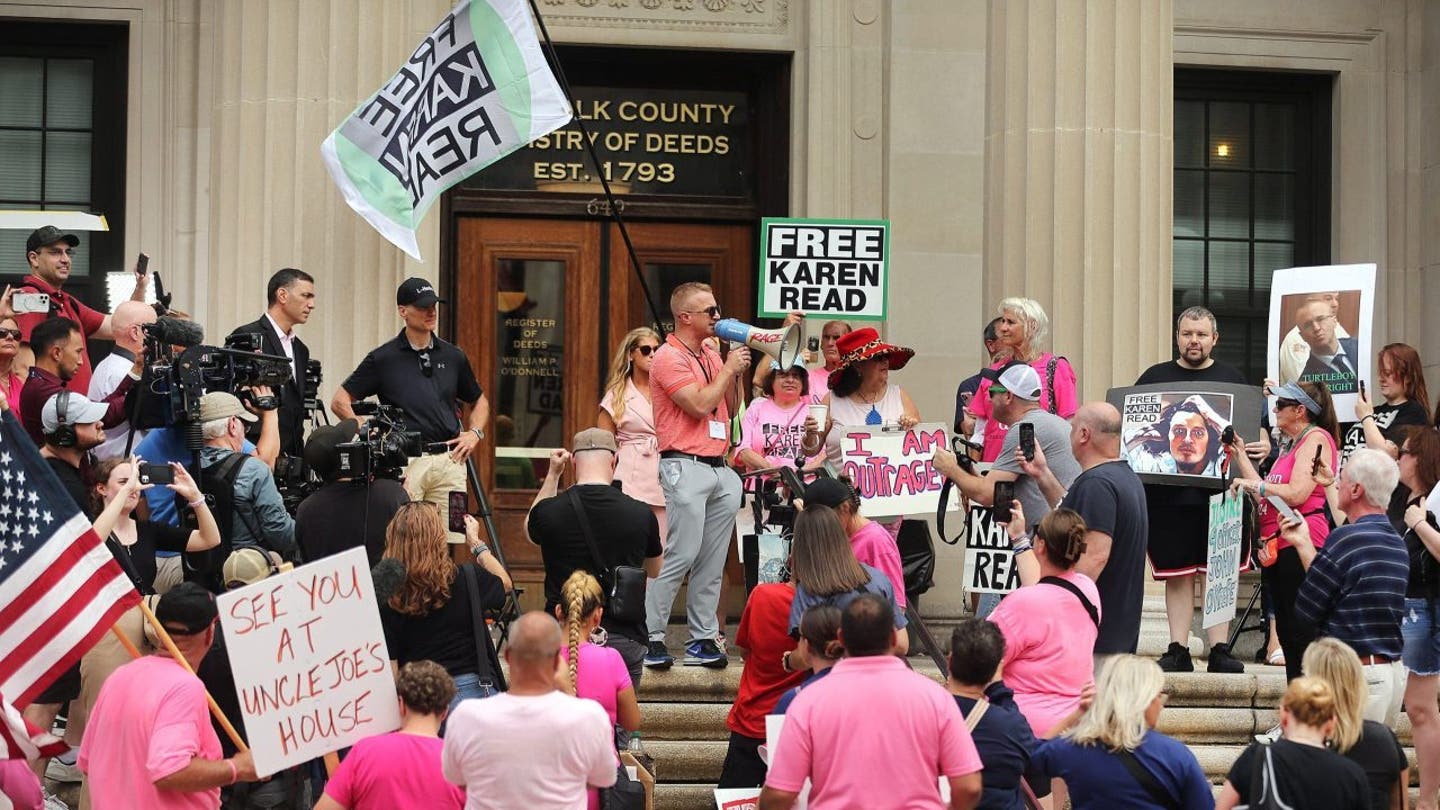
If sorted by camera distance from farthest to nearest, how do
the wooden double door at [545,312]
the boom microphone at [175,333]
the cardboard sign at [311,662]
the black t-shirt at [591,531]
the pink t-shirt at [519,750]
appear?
the wooden double door at [545,312], the boom microphone at [175,333], the black t-shirt at [591,531], the cardboard sign at [311,662], the pink t-shirt at [519,750]

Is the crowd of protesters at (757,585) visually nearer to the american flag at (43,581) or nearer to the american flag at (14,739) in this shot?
the american flag at (14,739)

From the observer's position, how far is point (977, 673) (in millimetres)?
8117

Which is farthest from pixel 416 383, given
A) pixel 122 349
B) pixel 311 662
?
pixel 311 662

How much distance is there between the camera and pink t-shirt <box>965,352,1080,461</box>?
1241 cm

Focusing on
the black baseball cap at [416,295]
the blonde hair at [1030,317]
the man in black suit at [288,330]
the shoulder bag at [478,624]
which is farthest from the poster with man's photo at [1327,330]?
the shoulder bag at [478,624]

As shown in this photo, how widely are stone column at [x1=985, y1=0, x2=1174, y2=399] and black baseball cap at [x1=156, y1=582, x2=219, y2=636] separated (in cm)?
679

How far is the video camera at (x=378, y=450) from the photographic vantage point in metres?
10.0

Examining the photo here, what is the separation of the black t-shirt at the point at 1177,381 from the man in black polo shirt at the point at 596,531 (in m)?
3.30

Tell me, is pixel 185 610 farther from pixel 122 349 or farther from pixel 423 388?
pixel 423 388

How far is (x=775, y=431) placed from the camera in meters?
12.4

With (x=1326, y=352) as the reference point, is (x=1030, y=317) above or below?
above

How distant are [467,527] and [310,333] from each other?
369 cm

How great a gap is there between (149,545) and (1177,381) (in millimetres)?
5856

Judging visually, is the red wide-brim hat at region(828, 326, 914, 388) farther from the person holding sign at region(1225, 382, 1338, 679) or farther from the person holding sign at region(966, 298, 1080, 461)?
the person holding sign at region(1225, 382, 1338, 679)
